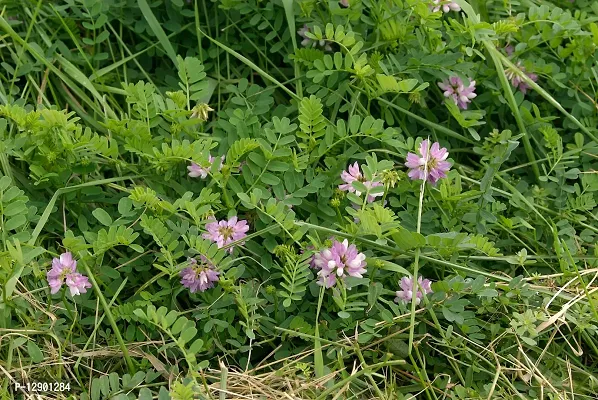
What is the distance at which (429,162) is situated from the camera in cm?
208

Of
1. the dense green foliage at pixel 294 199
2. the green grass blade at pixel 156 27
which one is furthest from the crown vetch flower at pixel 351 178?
the green grass blade at pixel 156 27

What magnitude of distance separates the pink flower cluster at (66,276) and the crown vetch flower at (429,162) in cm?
85

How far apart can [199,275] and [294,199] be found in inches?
13.2

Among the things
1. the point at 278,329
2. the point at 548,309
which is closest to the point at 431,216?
the point at 548,309

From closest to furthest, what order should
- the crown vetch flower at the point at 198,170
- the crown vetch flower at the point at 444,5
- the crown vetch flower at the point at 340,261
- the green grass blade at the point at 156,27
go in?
1. the crown vetch flower at the point at 340,261
2. the crown vetch flower at the point at 198,170
3. the crown vetch flower at the point at 444,5
4. the green grass blade at the point at 156,27

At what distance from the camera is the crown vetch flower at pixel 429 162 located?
6.82 ft

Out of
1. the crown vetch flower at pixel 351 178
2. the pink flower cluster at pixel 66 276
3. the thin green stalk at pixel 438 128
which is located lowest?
the thin green stalk at pixel 438 128

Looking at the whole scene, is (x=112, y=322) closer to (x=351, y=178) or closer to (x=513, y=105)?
(x=351, y=178)

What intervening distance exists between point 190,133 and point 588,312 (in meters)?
1.11

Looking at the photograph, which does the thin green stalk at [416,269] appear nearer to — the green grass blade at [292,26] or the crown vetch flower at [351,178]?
the crown vetch flower at [351,178]

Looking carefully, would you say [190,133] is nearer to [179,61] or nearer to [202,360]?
[179,61]

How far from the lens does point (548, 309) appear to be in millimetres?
2029

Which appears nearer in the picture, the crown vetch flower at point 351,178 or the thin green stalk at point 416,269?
the thin green stalk at point 416,269

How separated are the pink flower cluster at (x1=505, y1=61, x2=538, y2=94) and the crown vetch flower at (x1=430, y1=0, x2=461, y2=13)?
0.86 ft
